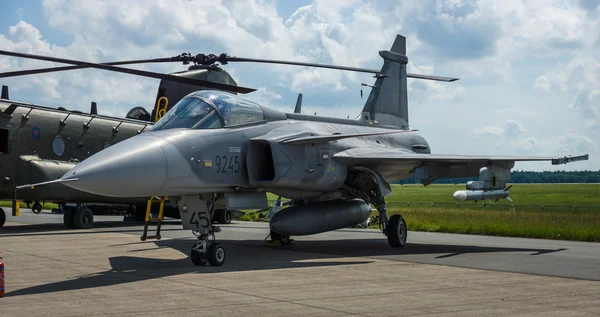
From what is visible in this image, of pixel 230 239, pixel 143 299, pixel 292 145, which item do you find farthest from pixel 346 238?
pixel 143 299

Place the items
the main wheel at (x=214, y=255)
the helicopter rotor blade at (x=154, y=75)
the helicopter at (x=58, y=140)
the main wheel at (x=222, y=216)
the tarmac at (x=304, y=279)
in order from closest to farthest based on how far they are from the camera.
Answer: the tarmac at (x=304, y=279)
the main wheel at (x=214, y=255)
the helicopter rotor blade at (x=154, y=75)
the helicopter at (x=58, y=140)
the main wheel at (x=222, y=216)

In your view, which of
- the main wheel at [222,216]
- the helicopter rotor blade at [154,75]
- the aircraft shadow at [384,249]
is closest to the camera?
the helicopter rotor blade at [154,75]

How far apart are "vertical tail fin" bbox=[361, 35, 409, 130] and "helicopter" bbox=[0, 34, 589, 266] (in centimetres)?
100

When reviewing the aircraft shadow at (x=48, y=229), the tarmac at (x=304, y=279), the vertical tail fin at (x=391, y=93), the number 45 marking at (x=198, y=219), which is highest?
the vertical tail fin at (x=391, y=93)

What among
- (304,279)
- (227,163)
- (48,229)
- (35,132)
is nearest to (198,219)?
(227,163)

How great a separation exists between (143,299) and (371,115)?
38.2 ft

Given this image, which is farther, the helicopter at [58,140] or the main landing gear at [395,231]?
the helicopter at [58,140]

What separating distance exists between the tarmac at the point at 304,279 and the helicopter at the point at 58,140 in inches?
109

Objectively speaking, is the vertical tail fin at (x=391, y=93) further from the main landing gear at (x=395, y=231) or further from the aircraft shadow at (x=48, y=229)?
the aircraft shadow at (x=48, y=229)

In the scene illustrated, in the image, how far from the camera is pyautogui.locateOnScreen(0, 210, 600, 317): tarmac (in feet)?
23.9

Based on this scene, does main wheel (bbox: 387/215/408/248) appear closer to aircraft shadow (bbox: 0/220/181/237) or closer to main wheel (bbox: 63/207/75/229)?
aircraft shadow (bbox: 0/220/181/237)

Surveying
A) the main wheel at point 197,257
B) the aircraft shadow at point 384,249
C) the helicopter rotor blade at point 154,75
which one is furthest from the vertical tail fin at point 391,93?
the main wheel at point 197,257

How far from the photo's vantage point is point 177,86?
21.2 metres

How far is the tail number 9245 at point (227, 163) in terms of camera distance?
11630 mm
